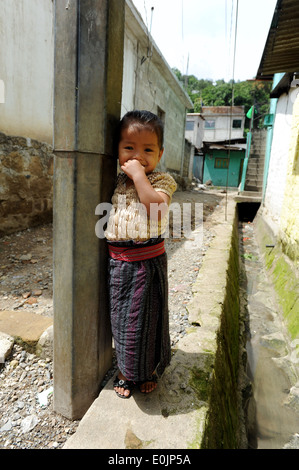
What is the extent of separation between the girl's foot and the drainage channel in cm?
171

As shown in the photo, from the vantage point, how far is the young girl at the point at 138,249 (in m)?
1.39

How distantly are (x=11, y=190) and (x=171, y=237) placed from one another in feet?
9.36

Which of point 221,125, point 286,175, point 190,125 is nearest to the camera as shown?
point 286,175

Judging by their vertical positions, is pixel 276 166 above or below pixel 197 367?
above

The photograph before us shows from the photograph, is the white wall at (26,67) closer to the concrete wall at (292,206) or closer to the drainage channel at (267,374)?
the concrete wall at (292,206)

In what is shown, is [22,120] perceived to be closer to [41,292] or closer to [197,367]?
[41,292]

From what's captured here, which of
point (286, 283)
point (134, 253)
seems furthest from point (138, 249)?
point (286, 283)

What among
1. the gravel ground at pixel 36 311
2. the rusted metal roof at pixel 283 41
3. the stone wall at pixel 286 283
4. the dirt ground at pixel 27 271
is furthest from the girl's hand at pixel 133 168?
the rusted metal roof at pixel 283 41

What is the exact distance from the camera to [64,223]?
1398mm

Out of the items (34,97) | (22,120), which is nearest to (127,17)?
(34,97)

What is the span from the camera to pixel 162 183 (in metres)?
1.44

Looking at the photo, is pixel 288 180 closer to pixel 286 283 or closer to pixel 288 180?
pixel 288 180

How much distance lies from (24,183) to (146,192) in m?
3.45

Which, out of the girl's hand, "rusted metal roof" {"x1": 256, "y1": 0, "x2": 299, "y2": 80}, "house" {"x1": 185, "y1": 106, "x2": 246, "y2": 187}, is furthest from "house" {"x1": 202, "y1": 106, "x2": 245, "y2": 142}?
the girl's hand
